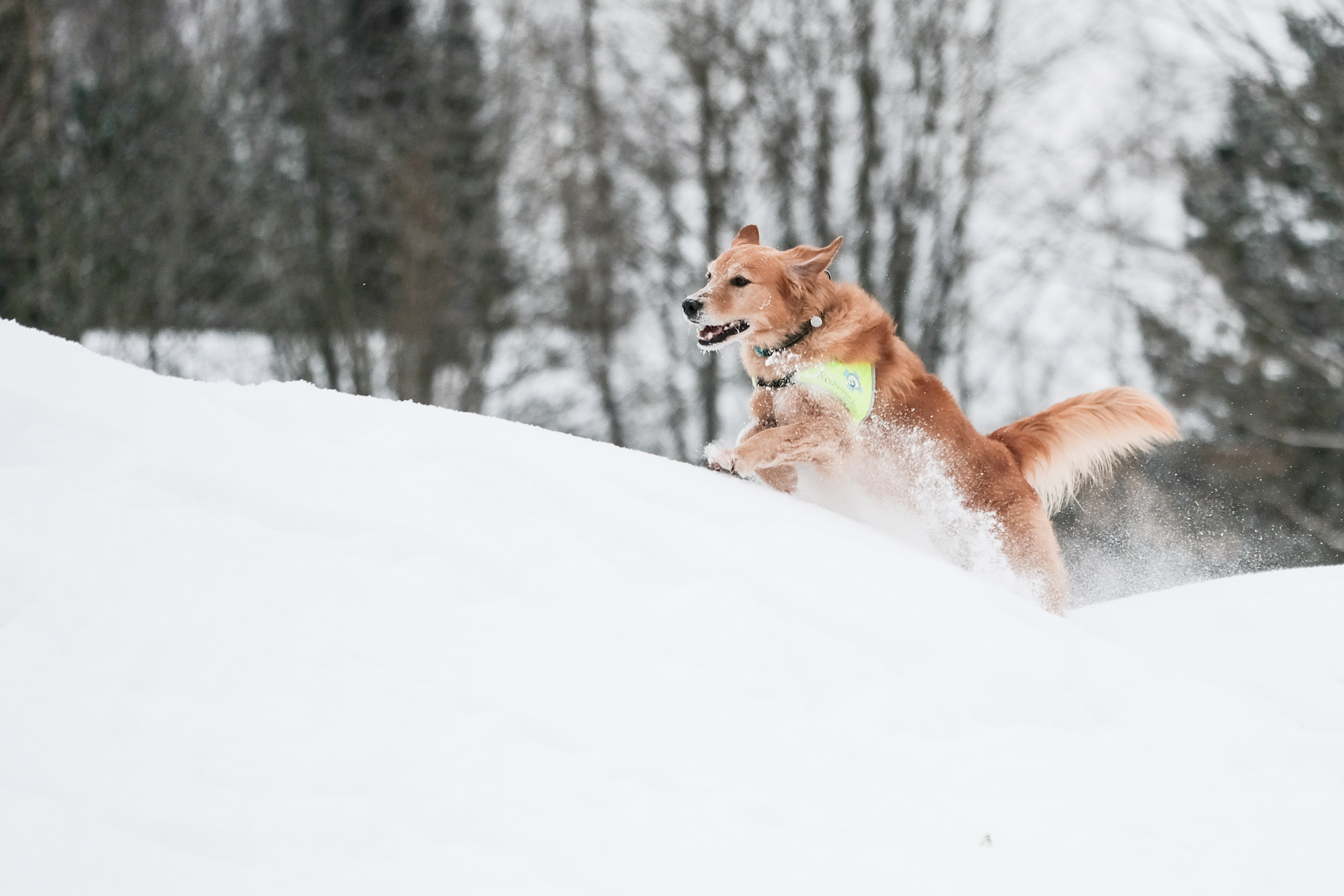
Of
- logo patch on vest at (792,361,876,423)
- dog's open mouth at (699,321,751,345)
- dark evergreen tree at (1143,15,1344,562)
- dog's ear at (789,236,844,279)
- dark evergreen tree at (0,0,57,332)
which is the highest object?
dog's ear at (789,236,844,279)

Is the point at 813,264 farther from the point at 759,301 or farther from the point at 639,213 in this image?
the point at 639,213

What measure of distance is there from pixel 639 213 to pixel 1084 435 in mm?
13044

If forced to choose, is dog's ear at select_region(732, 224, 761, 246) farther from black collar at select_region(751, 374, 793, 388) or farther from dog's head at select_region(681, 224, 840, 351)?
black collar at select_region(751, 374, 793, 388)

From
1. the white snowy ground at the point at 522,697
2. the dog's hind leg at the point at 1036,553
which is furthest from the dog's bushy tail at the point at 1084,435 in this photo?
the white snowy ground at the point at 522,697

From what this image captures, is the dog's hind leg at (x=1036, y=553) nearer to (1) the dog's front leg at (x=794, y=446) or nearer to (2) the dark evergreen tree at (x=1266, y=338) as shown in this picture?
(1) the dog's front leg at (x=794, y=446)

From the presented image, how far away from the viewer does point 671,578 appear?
8.93 feet

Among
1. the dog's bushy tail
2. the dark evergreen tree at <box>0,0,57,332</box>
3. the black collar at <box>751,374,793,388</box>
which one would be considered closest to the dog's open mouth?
the black collar at <box>751,374,793,388</box>

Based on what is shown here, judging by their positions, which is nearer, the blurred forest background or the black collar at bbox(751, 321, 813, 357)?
the black collar at bbox(751, 321, 813, 357)

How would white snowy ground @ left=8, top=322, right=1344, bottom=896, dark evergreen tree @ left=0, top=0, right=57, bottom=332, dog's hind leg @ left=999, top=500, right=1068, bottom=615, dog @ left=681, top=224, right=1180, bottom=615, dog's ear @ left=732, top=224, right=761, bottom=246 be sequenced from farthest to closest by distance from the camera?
dark evergreen tree @ left=0, top=0, right=57, bottom=332 < dog's ear @ left=732, top=224, right=761, bottom=246 < dog @ left=681, top=224, right=1180, bottom=615 < dog's hind leg @ left=999, top=500, right=1068, bottom=615 < white snowy ground @ left=8, top=322, right=1344, bottom=896

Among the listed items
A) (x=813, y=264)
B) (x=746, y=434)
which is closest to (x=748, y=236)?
(x=813, y=264)

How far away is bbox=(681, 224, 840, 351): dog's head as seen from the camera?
4.68 meters

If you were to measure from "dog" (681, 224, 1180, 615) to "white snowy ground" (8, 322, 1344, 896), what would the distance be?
1134mm

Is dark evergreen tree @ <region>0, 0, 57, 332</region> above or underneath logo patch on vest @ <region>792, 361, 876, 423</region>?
underneath

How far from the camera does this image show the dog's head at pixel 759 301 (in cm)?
468
